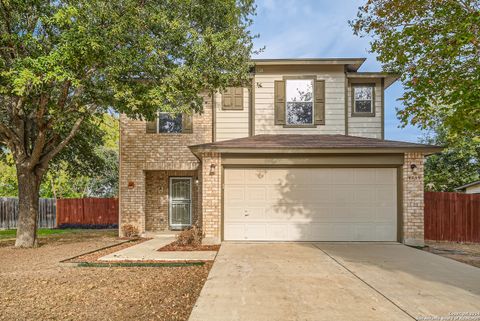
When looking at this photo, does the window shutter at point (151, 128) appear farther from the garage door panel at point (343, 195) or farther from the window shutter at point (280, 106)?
the garage door panel at point (343, 195)

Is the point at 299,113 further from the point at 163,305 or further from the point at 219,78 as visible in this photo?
the point at 163,305

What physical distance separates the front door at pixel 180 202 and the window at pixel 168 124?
6.34ft

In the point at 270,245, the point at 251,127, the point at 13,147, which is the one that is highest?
the point at 251,127

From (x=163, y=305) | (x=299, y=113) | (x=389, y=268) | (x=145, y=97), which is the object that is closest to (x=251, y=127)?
(x=299, y=113)

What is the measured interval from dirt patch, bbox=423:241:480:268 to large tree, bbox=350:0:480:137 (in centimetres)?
329

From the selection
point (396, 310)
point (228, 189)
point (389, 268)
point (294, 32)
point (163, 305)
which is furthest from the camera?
point (294, 32)

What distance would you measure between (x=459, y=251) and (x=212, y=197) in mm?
7197

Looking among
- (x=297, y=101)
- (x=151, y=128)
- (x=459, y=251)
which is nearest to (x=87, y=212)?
(x=151, y=128)

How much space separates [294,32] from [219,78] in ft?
36.0

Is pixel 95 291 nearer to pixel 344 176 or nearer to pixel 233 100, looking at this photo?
pixel 344 176

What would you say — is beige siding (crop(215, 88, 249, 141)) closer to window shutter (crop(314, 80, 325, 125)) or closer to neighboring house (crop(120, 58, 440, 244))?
neighboring house (crop(120, 58, 440, 244))

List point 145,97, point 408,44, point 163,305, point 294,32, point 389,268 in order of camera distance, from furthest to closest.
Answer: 1. point 294,32
2. point 408,44
3. point 145,97
4. point 389,268
5. point 163,305

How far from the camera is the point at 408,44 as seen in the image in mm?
9141

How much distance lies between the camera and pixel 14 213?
1778 centimetres
